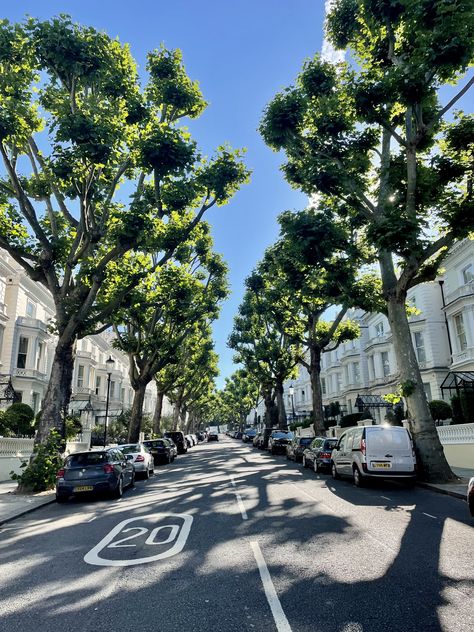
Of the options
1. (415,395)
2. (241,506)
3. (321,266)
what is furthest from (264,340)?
(241,506)

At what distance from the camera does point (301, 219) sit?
721 inches

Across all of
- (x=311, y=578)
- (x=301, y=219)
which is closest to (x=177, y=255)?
(x=301, y=219)

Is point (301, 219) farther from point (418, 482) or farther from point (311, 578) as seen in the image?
point (311, 578)

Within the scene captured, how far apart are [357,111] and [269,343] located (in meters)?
27.8

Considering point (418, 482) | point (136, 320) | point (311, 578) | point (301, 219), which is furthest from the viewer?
point (136, 320)

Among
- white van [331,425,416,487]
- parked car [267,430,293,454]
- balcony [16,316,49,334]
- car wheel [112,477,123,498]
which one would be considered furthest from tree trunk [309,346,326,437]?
balcony [16,316,49,334]

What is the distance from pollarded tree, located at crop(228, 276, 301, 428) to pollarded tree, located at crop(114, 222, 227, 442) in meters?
4.41

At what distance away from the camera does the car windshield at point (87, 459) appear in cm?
1279

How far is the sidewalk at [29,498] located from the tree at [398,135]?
93 centimetres

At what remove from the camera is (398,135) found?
1485cm

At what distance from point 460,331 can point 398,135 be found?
1987cm

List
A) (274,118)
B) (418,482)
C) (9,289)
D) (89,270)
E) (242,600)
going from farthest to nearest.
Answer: (9,289) → (274,118) → (89,270) → (418,482) → (242,600)

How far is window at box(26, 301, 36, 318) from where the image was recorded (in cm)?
3562

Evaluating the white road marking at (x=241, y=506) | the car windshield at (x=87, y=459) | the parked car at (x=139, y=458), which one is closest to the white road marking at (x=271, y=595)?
the white road marking at (x=241, y=506)
